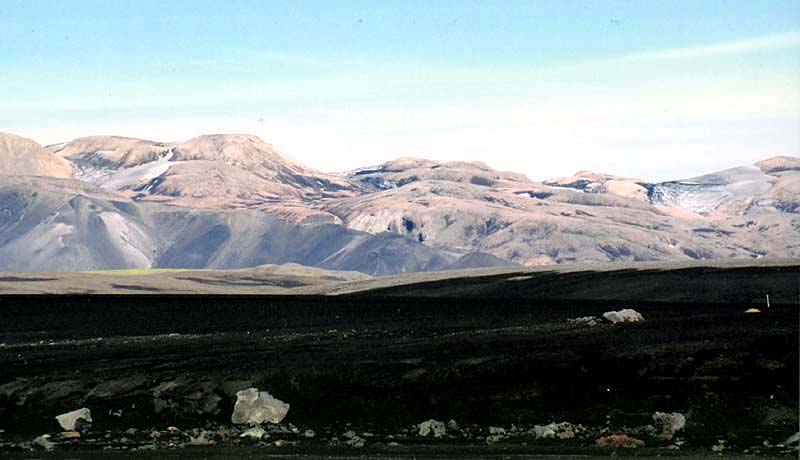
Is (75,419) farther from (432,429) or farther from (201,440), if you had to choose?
(432,429)

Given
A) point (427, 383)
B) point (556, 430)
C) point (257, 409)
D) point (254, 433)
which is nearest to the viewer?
point (556, 430)

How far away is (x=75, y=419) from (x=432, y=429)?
7.30 metres

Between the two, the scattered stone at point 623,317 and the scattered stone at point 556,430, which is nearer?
the scattered stone at point 556,430

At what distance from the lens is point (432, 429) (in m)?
23.9

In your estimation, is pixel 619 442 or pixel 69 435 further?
pixel 69 435

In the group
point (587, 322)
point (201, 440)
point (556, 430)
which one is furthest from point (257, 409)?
point (587, 322)

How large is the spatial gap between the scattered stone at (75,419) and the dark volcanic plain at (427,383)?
0.27m

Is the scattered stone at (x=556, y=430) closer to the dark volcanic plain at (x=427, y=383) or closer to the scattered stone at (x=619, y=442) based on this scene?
the dark volcanic plain at (x=427, y=383)

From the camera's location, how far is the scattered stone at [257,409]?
25.8m

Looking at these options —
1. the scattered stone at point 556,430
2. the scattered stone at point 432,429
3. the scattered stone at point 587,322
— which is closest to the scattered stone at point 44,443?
the scattered stone at point 432,429

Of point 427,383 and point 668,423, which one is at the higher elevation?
point 427,383

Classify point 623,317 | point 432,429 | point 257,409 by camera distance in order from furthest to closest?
1. point 623,317
2. point 257,409
3. point 432,429

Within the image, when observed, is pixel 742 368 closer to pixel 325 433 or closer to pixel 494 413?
pixel 494 413

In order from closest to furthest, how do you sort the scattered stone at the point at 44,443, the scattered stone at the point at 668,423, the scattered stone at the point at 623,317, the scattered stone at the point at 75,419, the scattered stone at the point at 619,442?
the scattered stone at the point at 619,442, the scattered stone at the point at 668,423, the scattered stone at the point at 44,443, the scattered stone at the point at 75,419, the scattered stone at the point at 623,317
